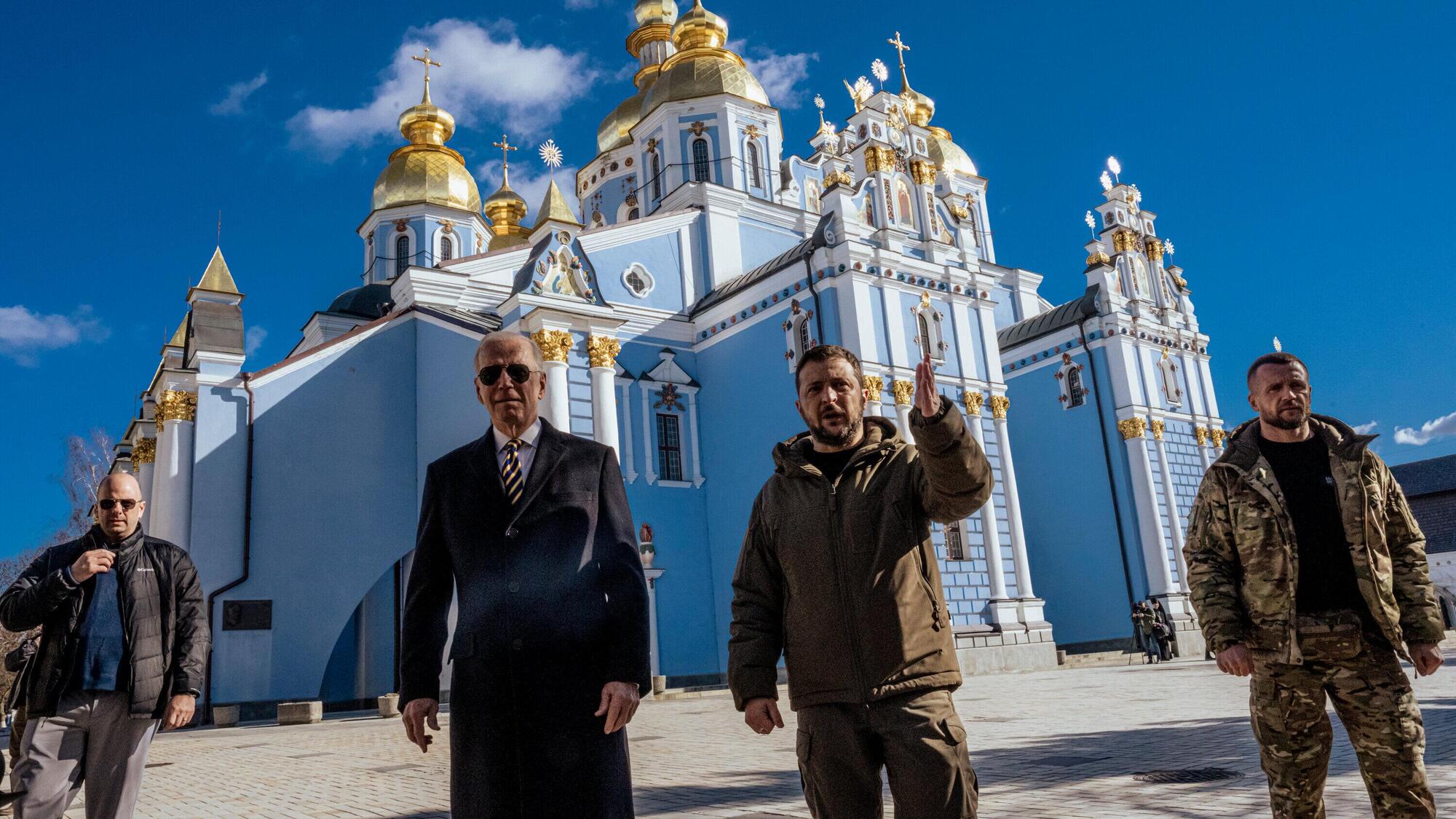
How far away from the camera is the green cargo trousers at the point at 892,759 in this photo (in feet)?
9.73

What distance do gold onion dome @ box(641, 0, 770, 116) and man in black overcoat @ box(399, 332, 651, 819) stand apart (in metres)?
25.9

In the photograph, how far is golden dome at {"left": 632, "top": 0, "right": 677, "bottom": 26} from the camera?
116 ft

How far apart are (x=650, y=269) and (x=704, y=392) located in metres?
3.08

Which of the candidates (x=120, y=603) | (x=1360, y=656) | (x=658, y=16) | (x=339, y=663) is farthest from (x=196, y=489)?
(x=658, y=16)

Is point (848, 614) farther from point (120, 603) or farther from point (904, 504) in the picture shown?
A: point (120, 603)

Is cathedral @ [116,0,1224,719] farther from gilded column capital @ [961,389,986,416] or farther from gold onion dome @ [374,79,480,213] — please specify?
gold onion dome @ [374,79,480,213]

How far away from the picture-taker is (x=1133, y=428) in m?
26.0

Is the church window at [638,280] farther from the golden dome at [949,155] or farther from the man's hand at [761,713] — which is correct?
the man's hand at [761,713]

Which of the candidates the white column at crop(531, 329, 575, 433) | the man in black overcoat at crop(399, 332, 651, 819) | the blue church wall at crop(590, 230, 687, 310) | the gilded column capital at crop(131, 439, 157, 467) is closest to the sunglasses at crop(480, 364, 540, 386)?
the man in black overcoat at crop(399, 332, 651, 819)

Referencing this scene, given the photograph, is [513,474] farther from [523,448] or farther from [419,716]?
[419,716]

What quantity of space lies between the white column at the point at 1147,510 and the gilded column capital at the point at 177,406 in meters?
20.2

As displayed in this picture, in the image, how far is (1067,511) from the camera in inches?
1065

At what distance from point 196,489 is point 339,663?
4671 millimetres

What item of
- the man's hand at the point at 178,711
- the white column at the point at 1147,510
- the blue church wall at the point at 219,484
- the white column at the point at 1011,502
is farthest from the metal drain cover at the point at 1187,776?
the white column at the point at 1147,510
